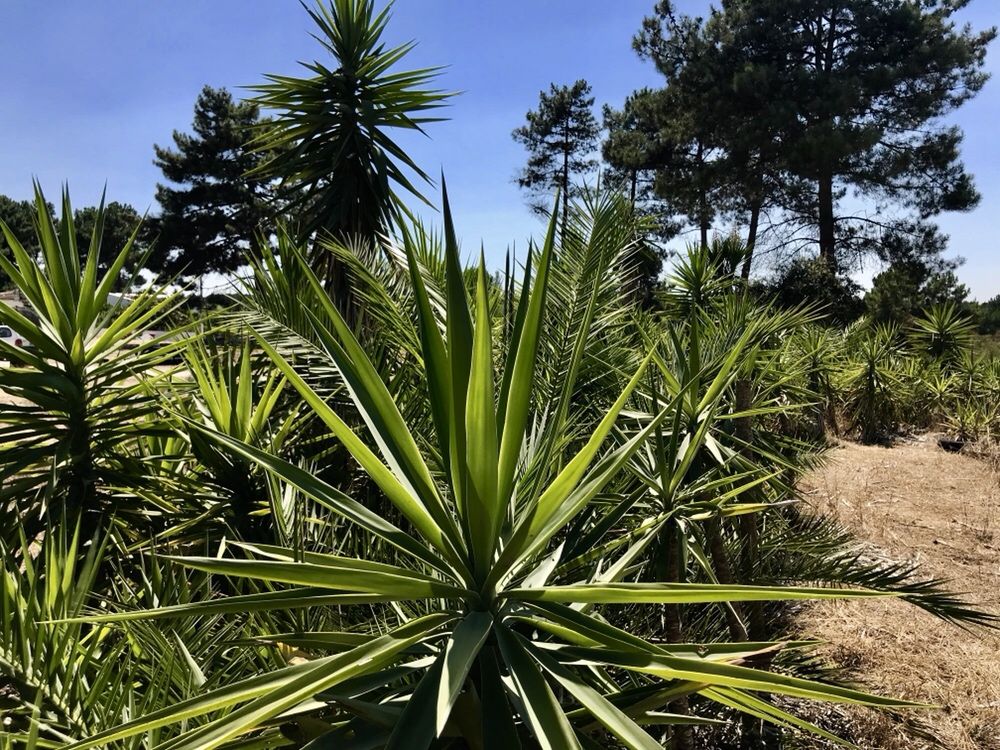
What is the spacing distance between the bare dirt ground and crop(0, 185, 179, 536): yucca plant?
125 inches

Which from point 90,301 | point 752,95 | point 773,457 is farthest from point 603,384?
point 752,95

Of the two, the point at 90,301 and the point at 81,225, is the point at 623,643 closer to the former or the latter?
the point at 90,301

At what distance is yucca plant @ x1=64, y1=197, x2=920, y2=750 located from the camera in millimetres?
904

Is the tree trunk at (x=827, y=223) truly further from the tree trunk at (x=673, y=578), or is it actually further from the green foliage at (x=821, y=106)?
the tree trunk at (x=673, y=578)

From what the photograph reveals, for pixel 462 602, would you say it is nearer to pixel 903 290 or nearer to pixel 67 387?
pixel 67 387

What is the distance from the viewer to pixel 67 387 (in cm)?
251

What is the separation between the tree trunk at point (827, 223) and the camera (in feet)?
57.9

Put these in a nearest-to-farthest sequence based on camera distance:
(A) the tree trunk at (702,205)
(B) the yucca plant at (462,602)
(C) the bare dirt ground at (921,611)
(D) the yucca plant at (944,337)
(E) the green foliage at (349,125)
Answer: (B) the yucca plant at (462,602), (C) the bare dirt ground at (921,611), (E) the green foliage at (349,125), (D) the yucca plant at (944,337), (A) the tree trunk at (702,205)

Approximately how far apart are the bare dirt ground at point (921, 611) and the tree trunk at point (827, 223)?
1141 cm

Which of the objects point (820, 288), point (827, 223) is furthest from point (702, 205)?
point (820, 288)

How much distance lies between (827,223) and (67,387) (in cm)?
1948

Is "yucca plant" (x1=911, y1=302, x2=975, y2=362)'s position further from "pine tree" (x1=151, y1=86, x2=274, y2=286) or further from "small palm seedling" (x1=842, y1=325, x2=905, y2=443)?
"pine tree" (x1=151, y1=86, x2=274, y2=286)

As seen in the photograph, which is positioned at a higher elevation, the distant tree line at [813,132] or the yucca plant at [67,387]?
the distant tree line at [813,132]

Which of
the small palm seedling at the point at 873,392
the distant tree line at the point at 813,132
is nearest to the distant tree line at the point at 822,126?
the distant tree line at the point at 813,132
